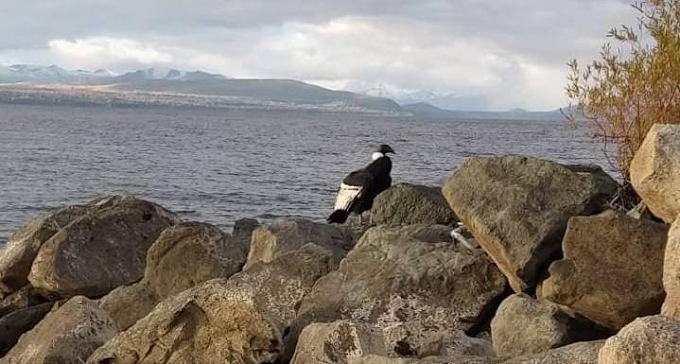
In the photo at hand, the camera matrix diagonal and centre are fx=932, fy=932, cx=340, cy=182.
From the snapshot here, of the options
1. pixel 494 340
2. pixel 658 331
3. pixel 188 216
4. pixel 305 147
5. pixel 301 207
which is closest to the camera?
pixel 658 331

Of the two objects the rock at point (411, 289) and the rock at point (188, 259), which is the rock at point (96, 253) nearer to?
the rock at point (188, 259)

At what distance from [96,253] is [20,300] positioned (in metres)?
1.70

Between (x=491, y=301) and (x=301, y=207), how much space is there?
86.3 feet

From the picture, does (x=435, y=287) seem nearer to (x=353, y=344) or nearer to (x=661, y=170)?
(x=353, y=344)

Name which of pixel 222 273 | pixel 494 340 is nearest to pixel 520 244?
pixel 494 340

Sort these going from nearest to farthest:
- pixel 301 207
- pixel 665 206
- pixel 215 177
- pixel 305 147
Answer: pixel 665 206 < pixel 301 207 < pixel 215 177 < pixel 305 147

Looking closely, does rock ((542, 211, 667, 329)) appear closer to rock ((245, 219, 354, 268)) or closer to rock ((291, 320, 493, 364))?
rock ((291, 320, 493, 364))

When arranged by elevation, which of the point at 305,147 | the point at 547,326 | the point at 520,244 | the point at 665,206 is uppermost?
the point at 665,206

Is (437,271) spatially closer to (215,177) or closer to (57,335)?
(57,335)

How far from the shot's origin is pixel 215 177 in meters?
48.3

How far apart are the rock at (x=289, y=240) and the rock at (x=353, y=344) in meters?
3.27

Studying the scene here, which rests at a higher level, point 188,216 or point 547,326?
point 547,326

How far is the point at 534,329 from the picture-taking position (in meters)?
8.93

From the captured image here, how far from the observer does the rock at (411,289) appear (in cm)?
1017
